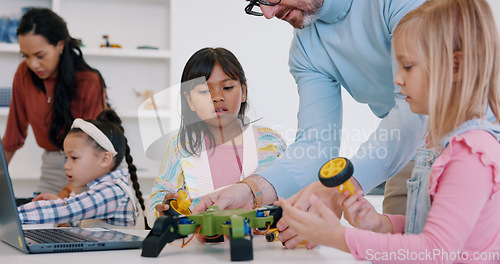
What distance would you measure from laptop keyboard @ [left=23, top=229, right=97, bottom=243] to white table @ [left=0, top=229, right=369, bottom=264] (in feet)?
0.17

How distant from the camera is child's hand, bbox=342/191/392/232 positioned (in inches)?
34.0

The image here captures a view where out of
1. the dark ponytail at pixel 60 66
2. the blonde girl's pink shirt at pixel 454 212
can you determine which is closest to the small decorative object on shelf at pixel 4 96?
the dark ponytail at pixel 60 66

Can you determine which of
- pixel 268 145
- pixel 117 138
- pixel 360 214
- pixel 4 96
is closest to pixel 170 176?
pixel 268 145

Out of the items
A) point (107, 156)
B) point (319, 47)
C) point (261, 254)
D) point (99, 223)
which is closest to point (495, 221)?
point (261, 254)

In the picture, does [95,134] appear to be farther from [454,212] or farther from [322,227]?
[454,212]

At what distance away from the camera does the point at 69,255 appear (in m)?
0.82

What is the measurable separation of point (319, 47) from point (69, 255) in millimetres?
849

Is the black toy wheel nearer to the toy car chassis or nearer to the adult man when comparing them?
the toy car chassis

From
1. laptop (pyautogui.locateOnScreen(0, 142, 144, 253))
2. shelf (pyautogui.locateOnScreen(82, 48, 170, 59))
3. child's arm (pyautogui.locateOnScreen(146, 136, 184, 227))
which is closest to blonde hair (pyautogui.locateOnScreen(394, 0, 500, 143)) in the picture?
laptop (pyautogui.locateOnScreen(0, 142, 144, 253))

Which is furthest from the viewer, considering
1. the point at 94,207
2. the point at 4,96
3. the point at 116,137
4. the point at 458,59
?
the point at 4,96

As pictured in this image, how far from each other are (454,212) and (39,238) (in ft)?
2.24

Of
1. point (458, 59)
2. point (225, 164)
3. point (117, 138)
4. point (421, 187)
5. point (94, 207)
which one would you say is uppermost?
point (458, 59)

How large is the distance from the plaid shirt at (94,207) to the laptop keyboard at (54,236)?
23.2 inches

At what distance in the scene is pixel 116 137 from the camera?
6.82 ft
